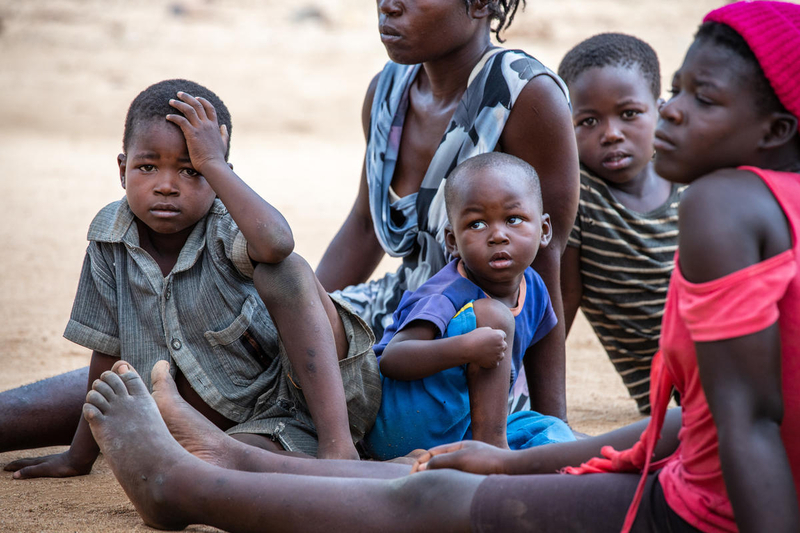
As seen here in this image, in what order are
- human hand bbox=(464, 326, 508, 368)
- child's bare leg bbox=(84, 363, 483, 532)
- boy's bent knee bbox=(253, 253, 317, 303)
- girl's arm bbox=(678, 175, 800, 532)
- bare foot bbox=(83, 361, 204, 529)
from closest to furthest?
girl's arm bbox=(678, 175, 800, 532) < child's bare leg bbox=(84, 363, 483, 532) < bare foot bbox=(83, 361, 204, 529) < human hand bbox=(464, 326, 508, 368) < boy's bent knee bbox=(253, 253, 317, 303)

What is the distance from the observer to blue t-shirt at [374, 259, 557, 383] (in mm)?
2639

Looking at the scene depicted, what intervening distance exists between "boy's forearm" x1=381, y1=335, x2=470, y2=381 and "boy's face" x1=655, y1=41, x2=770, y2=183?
97 cm

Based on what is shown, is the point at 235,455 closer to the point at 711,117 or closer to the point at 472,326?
the point at 472,326

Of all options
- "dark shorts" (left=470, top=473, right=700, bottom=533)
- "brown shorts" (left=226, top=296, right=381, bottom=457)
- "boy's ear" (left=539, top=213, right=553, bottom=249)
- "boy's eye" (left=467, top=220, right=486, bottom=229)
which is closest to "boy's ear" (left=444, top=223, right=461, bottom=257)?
"boy's eye" (left=467, top=220, right=486, bottom=229)

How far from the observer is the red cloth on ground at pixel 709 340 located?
152cm

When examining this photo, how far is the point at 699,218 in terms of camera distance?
1564 millimetres

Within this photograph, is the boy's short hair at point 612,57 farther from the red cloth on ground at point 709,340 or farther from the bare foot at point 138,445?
the bare foot at point 138,445

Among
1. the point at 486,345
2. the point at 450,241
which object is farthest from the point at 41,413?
the point at 486,345

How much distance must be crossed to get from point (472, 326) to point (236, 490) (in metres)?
0.89

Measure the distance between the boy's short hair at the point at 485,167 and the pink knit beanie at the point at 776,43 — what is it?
1.14 m

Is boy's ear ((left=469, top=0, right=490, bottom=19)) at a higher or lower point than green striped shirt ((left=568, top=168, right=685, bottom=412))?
higher

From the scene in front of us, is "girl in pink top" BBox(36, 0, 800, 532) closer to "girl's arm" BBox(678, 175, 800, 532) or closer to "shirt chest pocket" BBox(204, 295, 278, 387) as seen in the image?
"girl's arm" BBox(678, 175, 800, 532)

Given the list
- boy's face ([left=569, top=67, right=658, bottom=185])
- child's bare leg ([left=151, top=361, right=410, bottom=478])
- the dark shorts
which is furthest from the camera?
boy's face ([left=569, top=67, right=658, bottom=185])

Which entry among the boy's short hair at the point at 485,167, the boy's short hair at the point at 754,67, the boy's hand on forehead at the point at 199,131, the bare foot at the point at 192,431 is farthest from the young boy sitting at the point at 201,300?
the boy's short hair at the point at 754,67
